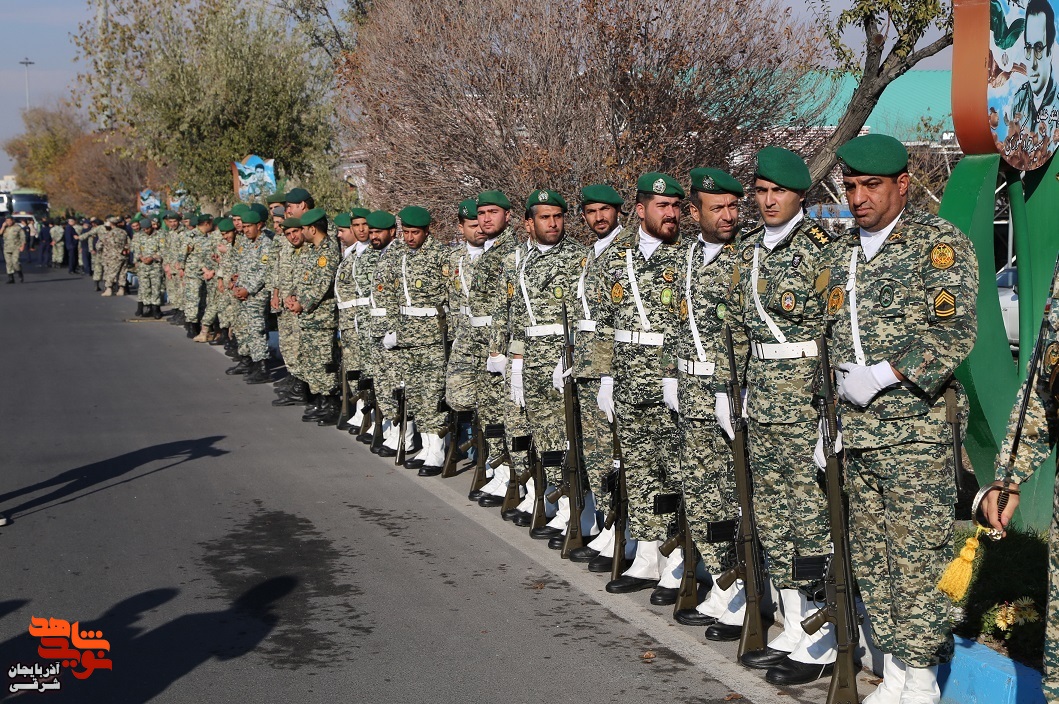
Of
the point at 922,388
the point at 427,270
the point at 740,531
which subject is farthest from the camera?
the point at 427,270

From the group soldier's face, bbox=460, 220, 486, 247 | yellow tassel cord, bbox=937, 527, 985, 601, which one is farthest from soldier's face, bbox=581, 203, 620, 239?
yellow tassel cord, bbox=937, 527, 985, 601

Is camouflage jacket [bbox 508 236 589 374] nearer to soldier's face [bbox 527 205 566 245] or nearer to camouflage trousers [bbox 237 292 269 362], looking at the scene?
soldier's face [bbox 527 205 566 245]

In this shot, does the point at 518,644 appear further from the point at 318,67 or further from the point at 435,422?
the point at 318,67

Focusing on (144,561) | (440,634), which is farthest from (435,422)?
(440,634)

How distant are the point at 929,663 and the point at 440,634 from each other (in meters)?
2.48

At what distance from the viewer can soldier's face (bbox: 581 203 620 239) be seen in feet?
24.9

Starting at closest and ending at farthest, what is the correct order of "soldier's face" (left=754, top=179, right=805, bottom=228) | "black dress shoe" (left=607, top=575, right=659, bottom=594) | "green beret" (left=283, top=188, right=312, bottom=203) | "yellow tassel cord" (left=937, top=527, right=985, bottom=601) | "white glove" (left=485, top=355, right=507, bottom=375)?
"yellow tassel cord" (left=937, top=527, right=985, bottom=601) → "soldier's face" (left=754, top=179, right=805, bottom=228) → "black dress shoe" (left=607, top=575, right=659, bottom=594) → "white glove" (left=485, top=355, right=507, bottom=375) → "green beret" (left=283, top=188, right=312, bottom=203)

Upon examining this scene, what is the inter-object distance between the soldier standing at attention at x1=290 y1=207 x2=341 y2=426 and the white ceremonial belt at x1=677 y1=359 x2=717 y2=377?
7.54 meters

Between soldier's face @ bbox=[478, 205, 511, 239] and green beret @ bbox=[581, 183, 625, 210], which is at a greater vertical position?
green beret @ bbox=[581, 183, 625, 210]

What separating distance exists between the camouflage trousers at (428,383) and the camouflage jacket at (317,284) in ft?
10.00

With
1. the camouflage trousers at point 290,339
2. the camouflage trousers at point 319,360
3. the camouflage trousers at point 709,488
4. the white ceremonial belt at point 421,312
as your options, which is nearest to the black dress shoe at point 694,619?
the camouflage trousers at point 709,488

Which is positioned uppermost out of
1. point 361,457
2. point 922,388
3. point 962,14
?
point 962,14

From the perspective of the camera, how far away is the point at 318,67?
29.2 m

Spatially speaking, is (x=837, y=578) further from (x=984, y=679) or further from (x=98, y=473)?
(x=98, y=473)
